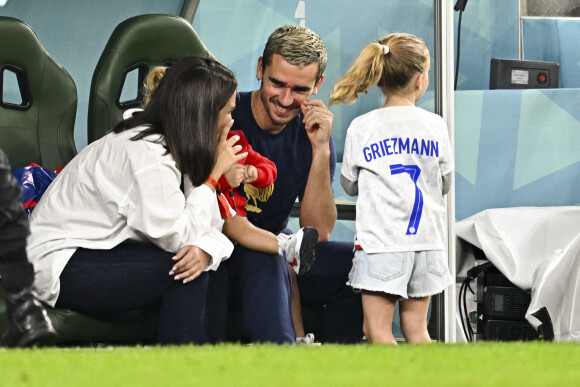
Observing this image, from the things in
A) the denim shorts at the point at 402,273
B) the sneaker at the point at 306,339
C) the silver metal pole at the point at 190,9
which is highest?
the silver metal pole at the point at 190,9

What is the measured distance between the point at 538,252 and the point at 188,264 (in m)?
1.43

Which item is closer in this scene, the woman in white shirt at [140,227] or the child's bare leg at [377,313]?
the woman in white shirt at [140,227]

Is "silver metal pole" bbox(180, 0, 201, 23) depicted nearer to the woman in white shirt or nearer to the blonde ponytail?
the blonde ponytail

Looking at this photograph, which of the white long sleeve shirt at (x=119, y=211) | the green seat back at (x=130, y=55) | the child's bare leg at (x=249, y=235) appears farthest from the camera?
the green seat back at (x=130, y=55)

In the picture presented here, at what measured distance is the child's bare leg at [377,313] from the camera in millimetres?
2398

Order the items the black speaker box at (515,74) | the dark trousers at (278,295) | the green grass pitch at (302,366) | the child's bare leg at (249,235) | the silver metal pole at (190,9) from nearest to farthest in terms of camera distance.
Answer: the green grass pitch at (302,366)
the dark trousers at (278,295)
the child's bare leg at (249,235)
the silver metal pole at (190,9)
the black speaker box at (515,74)

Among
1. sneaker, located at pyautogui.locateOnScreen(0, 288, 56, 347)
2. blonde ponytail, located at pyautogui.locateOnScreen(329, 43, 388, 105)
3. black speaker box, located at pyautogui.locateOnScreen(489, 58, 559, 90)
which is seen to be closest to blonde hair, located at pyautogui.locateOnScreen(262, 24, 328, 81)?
blonde ponytail, located at pyautogui.locateOnScreen(329, 43, 388, 105)

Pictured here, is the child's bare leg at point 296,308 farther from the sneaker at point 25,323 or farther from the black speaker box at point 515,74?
the black speaker box at point 515,74

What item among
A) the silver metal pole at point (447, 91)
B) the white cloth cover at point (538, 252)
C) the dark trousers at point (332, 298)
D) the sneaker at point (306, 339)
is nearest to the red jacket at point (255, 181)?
the dark trousers at point (332, 298)

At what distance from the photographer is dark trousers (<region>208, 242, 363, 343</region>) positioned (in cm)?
211

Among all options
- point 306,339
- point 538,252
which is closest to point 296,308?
point 306,339

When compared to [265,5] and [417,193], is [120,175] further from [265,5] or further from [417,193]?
[265,5]

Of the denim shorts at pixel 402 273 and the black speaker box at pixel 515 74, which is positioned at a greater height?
the black speaker box at pixel 515 74

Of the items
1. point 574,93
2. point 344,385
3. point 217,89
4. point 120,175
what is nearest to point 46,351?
point 344,385
